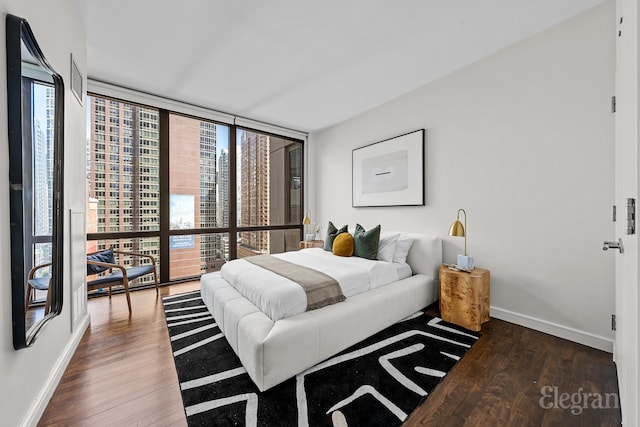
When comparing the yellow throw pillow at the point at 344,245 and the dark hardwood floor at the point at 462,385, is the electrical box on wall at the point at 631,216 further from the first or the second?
the yellow throw pillow at the point at 344,245

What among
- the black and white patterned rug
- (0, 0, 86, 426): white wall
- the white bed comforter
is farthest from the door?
(0, 0, 86, 426): white wall

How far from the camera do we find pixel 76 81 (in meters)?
2.09

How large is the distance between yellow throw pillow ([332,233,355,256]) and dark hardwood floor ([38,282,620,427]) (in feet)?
4.99

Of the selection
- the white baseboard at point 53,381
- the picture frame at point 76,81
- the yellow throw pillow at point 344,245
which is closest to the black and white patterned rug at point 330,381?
the white baseboard at point 53,381

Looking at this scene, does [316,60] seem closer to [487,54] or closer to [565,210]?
[487,54]

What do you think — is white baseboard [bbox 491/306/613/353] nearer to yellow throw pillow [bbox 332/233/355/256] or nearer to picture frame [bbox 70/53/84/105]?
yellow throw pillow [bbox 332/233/355/256]

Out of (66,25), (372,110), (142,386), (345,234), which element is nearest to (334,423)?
(142,386)

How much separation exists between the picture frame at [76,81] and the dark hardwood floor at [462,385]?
2077mm

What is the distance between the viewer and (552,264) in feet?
7.29

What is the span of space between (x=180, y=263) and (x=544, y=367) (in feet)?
14.1

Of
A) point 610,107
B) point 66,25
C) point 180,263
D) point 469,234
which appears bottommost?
point 180,263

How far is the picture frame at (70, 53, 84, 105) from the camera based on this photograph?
1.98 meters

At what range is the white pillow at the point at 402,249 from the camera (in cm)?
297

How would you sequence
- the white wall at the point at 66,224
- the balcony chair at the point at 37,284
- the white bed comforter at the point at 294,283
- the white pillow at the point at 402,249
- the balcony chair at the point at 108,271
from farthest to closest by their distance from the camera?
the white pillow at the point at 402,249, the balcony chair at the point at 108,271, the white bed comforter at the point at 294,283, the balcony chair at the point at 37,284, the white wall at the point at 66,224
